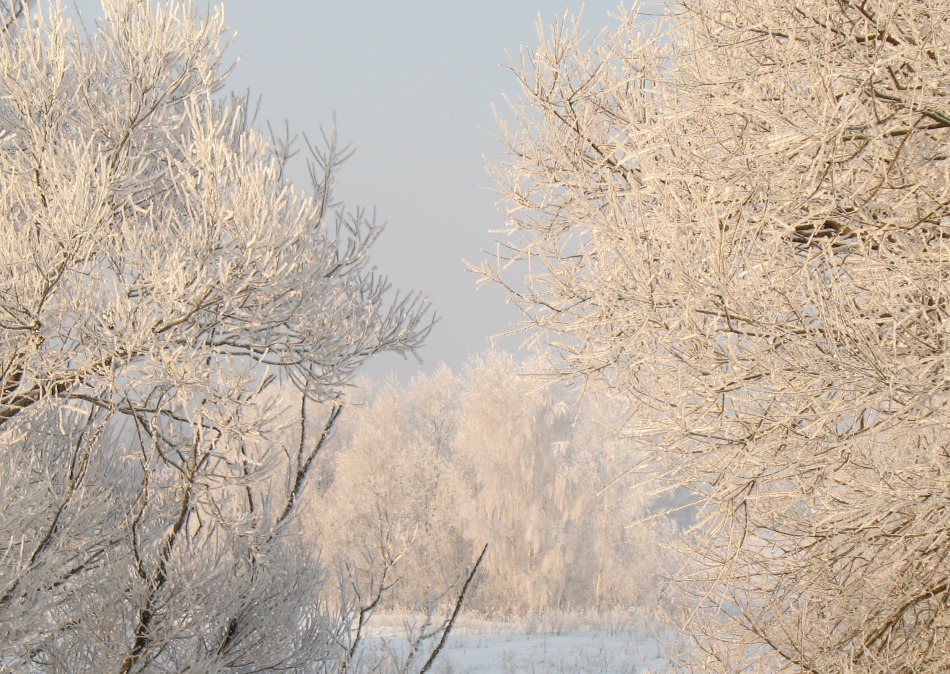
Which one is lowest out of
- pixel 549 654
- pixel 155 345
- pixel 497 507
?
pixel 549 654

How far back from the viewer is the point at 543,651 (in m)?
13.4

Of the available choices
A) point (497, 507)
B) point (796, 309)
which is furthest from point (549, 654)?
point (497, 507)

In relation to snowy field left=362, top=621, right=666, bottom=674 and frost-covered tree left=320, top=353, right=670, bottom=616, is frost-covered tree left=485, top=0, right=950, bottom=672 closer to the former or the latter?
snowy field left=362, top=621, right=666, bottom=674

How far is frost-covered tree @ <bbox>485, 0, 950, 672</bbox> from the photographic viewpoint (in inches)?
121

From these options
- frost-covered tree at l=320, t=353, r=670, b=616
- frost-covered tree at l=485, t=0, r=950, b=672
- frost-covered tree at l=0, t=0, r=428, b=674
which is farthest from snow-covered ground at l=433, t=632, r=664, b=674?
frost-covered tree at l=320, t=353, r=670, b=616

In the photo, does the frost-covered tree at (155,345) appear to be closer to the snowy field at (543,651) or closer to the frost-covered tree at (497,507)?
the snowy field at (543,651)

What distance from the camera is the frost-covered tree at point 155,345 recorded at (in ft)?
11.6

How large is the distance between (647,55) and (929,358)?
11.1 ft

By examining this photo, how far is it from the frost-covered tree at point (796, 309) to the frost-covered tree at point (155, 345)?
1.50m

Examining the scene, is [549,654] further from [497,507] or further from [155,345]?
[497,507]

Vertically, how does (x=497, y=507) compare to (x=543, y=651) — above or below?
above

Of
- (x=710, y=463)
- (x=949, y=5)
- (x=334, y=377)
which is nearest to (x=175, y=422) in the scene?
(x=334, y=377)

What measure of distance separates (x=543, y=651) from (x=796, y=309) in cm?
1127

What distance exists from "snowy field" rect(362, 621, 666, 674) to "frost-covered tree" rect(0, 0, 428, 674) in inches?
269
